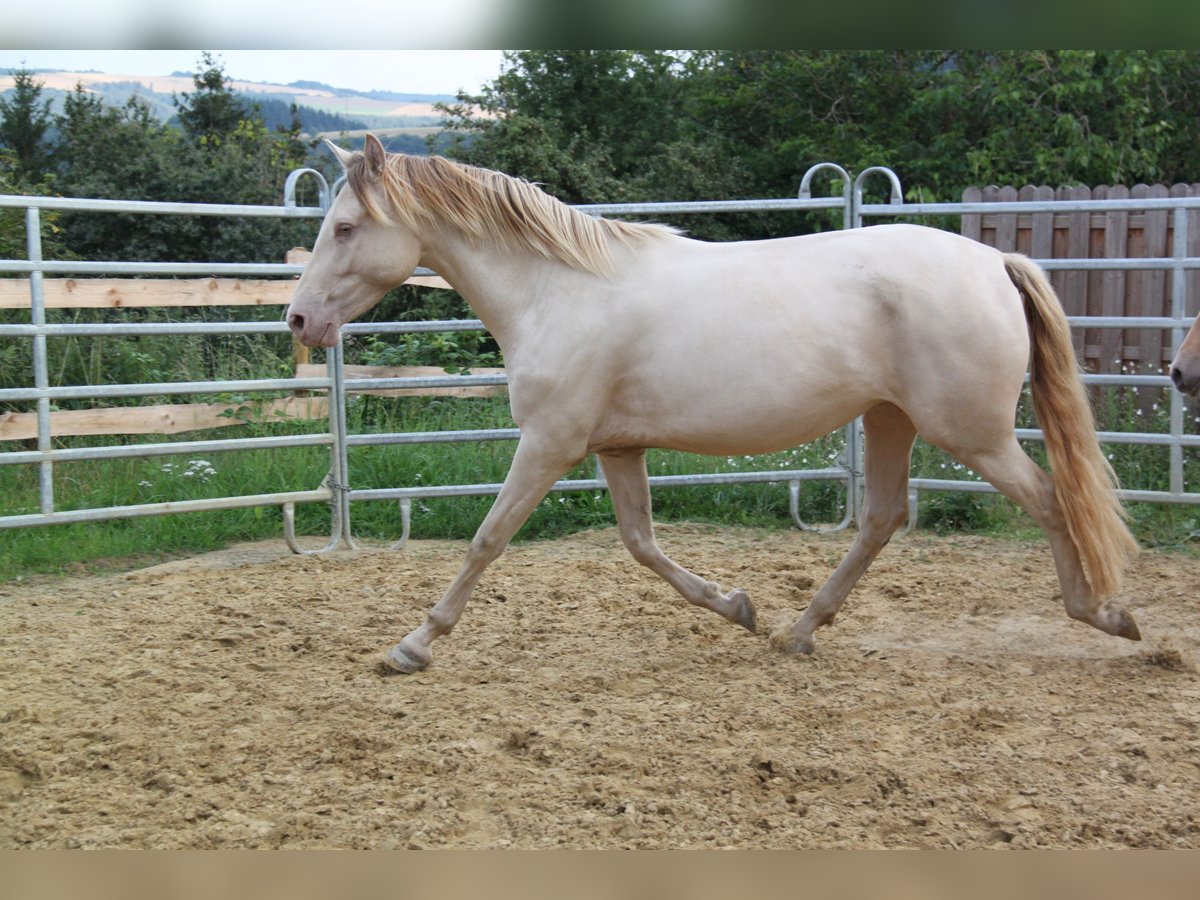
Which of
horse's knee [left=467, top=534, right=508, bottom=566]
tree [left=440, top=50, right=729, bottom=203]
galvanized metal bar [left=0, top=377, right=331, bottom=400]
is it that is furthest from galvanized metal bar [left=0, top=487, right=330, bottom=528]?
tree [left=440, top=50, right=729, bottom=203]

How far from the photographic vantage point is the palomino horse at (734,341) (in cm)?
359

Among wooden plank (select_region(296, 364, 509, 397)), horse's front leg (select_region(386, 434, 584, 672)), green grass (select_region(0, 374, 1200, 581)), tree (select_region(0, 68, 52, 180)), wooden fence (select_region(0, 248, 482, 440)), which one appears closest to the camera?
horse's front leg (select_region(386, 434, 584, 672))

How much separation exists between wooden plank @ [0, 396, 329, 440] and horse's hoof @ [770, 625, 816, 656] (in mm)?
3556

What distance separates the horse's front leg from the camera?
147 inches

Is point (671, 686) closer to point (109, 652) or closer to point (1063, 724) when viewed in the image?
point (1063, 724)

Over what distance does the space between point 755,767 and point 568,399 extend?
1.40 m

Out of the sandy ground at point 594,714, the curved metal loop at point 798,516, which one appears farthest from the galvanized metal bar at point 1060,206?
the sandy ground at point 594,714

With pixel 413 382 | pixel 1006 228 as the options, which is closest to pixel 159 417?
pixel 413 382

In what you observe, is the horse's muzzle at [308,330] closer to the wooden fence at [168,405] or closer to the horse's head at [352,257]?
the horse's head at [352,257]

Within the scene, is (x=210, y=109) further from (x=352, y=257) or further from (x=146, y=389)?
(x=352, y=257)

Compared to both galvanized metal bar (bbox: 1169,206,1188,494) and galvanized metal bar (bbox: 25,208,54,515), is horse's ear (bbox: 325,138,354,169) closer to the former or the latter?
galvanized metal bar (bbox: 25,208,54,515)

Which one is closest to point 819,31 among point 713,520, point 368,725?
point 368,725

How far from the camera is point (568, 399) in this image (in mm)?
3701

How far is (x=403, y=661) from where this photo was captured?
12.5 ft
